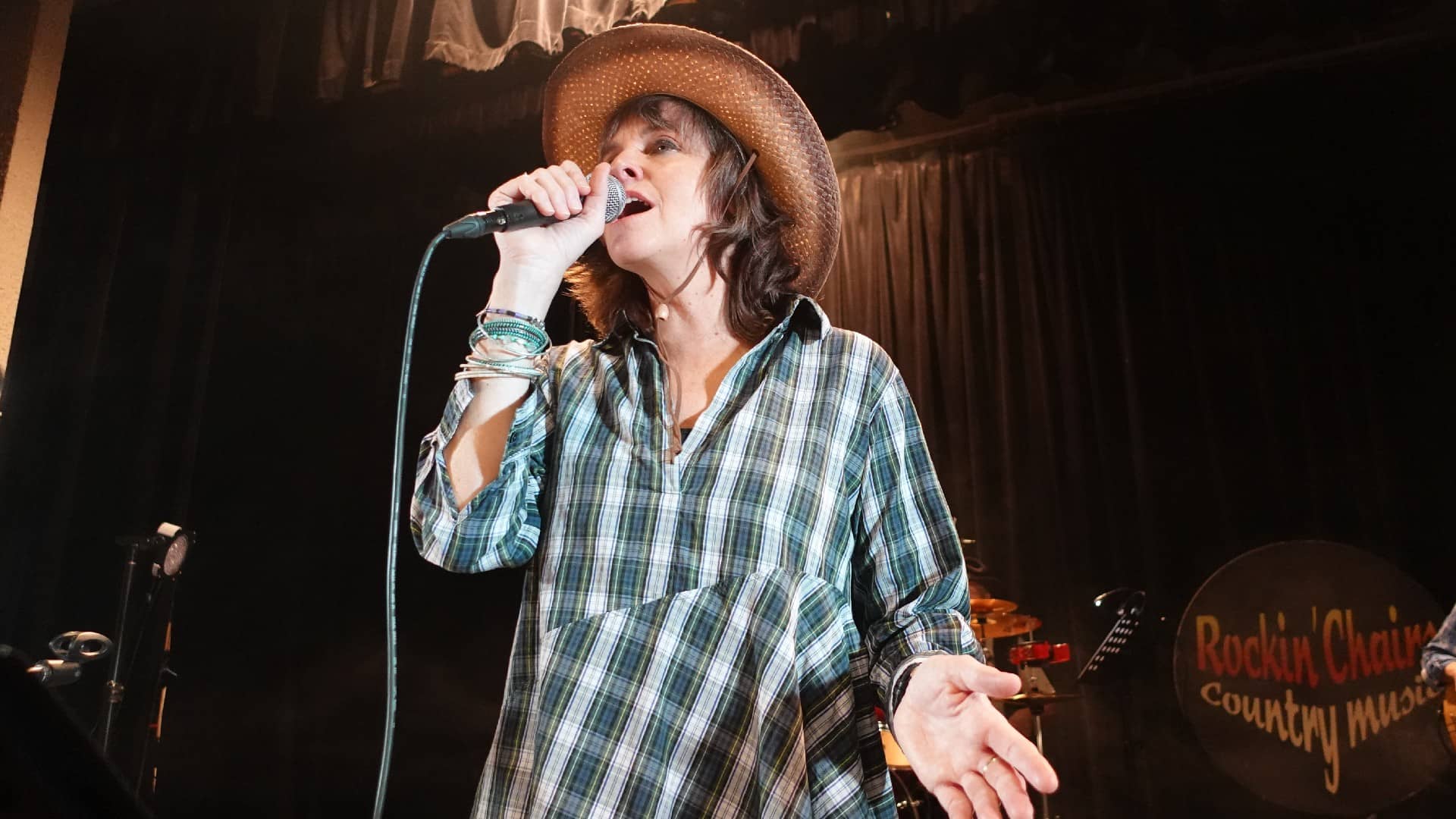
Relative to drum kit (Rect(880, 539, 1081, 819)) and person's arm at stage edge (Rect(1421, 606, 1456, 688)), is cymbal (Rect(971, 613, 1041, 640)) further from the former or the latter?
person's arm at stage edge (Rect(1421, 606, 1456, 688))

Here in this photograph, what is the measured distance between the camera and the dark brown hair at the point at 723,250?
1.18 m

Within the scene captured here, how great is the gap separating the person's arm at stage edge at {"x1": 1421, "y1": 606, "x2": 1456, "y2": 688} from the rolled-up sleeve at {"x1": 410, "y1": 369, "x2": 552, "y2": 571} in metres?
2.72

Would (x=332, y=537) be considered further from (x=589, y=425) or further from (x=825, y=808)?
(x=825, y=808)

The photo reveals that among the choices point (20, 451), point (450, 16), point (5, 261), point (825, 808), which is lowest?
point (825, 808)

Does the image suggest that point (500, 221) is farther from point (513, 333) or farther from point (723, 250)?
point (723, 250)

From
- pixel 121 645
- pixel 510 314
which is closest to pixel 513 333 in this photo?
pixel 510 314

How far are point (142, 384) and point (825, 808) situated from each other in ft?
10.6

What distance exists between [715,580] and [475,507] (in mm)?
271

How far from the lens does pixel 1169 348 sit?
141 inches

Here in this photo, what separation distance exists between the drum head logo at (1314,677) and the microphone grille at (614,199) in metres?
2.94

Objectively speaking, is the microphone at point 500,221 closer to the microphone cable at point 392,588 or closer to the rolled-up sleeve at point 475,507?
the microphone cable at point 392,588

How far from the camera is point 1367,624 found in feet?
10.2

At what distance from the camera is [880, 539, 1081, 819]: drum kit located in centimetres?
283

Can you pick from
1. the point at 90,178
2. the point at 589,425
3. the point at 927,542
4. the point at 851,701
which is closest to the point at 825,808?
the point at 851,701
